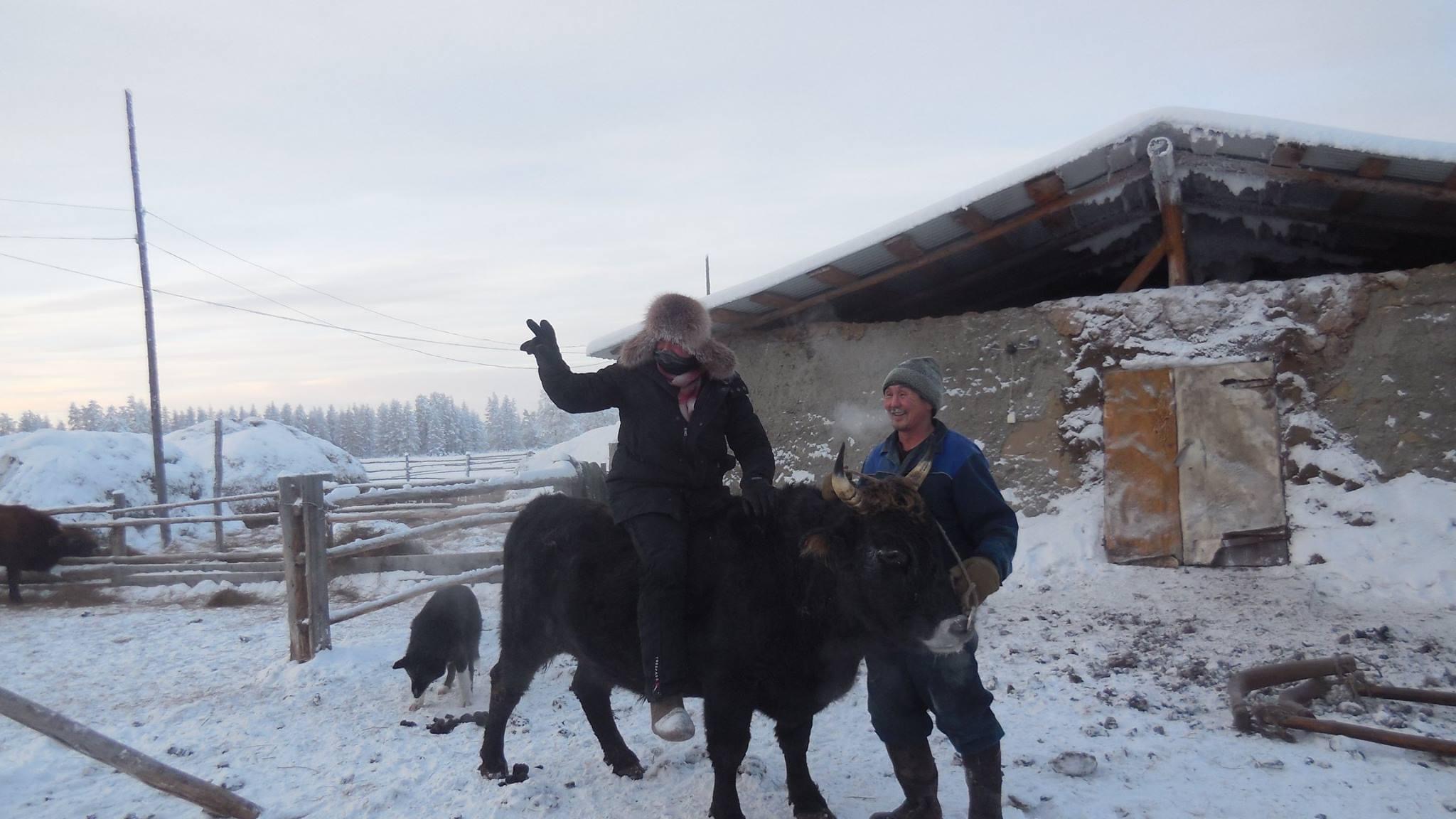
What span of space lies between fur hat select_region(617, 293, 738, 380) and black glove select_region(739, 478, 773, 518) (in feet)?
2.04

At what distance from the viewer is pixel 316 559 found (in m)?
6.98

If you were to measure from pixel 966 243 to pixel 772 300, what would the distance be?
2.16 m

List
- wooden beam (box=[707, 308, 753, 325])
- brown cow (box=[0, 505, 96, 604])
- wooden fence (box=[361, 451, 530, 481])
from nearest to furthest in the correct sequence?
1. wooden beam (box=[707, 308, 753, 325])
2. brown cow (box=[0, 505, 96, 604])
3. wooden fence (box=[361, 451, 530, 481])

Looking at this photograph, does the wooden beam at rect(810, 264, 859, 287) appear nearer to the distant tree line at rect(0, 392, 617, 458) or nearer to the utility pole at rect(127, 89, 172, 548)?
the utility pole at rect(127, 89, 172, 548)

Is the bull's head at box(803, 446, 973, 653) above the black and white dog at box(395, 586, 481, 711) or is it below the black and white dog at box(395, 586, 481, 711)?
above

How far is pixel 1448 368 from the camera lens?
23.6ft

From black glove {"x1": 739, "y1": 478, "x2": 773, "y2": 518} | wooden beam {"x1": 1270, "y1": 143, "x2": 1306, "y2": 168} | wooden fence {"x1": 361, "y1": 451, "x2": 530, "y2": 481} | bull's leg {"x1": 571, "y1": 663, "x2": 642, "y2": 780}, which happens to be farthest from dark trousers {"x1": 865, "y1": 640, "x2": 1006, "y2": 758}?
wooden fence {"x1": 361, "y1": 451, "x2": 530, "y2": 481}

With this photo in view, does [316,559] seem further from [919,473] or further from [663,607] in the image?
[919,473]

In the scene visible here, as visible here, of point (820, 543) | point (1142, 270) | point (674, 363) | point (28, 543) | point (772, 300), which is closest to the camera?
point (820, 543)

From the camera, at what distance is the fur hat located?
13.4 ft

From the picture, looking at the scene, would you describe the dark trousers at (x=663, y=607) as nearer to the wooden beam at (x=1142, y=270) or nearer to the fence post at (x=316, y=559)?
the fence post at (x=316, y=559)

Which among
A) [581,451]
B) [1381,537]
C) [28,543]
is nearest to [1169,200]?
[1381,537]

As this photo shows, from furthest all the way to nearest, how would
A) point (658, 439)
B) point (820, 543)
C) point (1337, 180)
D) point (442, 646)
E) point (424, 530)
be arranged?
point (424, 530) < point (1337, 180) < point (442, 646) < point (658, 439) < point (820, 543)

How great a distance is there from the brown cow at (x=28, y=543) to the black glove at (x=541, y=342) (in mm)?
12544
